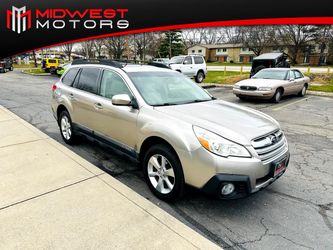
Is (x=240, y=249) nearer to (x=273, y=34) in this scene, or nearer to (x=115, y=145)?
(x=115, y=145)

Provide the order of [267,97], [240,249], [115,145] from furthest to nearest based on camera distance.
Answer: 1. [267,97]
2. [115,145]
3. [240,249]

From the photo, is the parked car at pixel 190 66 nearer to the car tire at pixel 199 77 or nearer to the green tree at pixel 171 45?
the car tire at pixel 199 77

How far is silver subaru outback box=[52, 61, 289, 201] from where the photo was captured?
2689mm

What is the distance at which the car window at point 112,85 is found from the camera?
3.79 meters

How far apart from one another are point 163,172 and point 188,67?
14.6m

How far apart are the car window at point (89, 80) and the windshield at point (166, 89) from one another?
827mm

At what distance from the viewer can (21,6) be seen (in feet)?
46.6

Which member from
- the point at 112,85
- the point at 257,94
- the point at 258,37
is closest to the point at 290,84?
the point at 257,94

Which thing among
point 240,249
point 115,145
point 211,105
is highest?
point 211,105

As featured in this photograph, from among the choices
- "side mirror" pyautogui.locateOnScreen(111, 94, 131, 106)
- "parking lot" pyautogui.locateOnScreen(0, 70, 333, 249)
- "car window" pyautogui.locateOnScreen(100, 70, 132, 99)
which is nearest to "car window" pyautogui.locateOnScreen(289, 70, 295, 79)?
"parking lot" pyautogui.locateOnScreen(0, 70, 333, 249)

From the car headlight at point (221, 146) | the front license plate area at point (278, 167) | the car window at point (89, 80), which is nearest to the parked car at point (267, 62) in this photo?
the car window at point (89, 80)

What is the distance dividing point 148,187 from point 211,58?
254 ft

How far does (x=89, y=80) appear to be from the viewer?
14.8 feet

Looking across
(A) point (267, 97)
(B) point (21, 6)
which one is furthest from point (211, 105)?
(B) point (21, 6)
